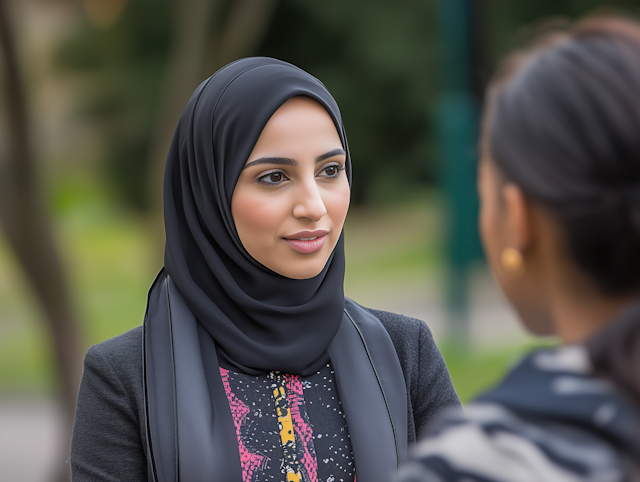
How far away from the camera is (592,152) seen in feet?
3.21

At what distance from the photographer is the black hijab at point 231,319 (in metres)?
1.71

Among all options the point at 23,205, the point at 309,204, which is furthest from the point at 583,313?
the point at 23,205

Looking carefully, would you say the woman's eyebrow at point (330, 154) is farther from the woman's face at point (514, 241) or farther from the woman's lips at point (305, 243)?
the woman's face at point (514, 241)

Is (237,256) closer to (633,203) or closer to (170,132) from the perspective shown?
(633,203)

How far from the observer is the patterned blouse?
5.59 feet

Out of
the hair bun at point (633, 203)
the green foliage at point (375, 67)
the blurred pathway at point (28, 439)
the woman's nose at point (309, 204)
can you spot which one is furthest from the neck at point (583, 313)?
the green foliage at point (375, 67)

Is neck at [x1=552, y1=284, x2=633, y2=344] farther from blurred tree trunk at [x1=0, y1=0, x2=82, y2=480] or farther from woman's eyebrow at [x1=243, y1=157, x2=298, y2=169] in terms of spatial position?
blurred tree trunk at [x1=0, y1=0, x2=82, y2=480]

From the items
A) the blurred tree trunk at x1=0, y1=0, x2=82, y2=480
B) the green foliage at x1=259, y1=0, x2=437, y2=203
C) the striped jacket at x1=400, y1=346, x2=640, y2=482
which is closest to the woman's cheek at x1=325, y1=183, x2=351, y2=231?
the striped jacket at x1=400, y1=346, x2=640, y2=482

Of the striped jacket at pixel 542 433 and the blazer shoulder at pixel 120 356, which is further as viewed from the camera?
the blazer shoulder at pixel 120 356

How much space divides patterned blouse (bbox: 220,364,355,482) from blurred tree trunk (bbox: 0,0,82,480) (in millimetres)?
2576

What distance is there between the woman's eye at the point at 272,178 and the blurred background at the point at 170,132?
2726mm

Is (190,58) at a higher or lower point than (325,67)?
lower

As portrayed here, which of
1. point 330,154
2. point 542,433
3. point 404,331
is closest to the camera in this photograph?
point 542,433

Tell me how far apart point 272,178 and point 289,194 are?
0.18 feet
